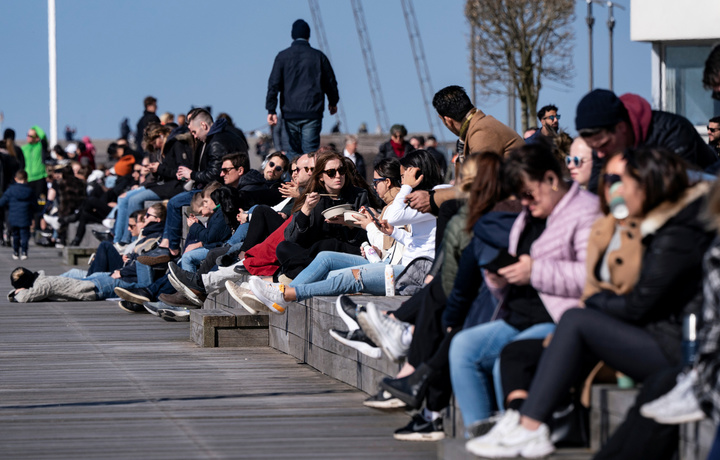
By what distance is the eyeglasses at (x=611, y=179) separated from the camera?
5.45 m

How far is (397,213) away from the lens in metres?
8.84

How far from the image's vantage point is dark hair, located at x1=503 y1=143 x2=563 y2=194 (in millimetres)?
5656

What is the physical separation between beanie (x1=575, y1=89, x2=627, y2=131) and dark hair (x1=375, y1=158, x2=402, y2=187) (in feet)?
13.1

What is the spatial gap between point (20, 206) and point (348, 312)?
1834 cm

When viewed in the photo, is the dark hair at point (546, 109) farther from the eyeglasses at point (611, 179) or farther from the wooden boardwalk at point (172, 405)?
the eyeglasses at point (611, 179)

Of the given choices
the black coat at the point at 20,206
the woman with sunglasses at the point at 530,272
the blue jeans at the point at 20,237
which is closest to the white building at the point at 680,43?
the black coat at the point at 20,206

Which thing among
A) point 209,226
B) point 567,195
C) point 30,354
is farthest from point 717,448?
point 209,226

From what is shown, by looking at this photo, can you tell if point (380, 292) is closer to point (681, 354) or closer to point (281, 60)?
point (681, 354)

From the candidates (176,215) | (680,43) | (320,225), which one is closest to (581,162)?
(320,225)

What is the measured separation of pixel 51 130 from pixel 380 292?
36.4m

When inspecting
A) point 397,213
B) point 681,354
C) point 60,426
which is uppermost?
point 397,213

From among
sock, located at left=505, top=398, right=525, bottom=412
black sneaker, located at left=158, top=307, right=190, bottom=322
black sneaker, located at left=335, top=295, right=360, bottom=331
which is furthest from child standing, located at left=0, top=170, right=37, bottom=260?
sock, located at left=505, top=398, right=525, bottom=412

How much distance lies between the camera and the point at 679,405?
173 inches

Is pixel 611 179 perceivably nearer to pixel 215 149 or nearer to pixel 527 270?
pixel 527 270
